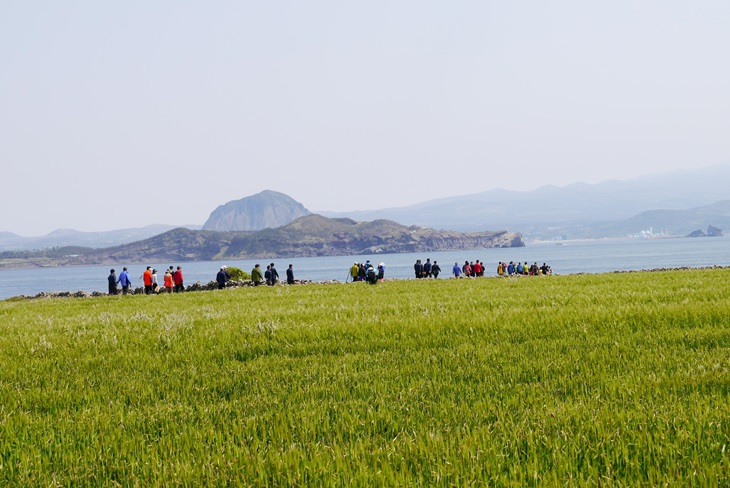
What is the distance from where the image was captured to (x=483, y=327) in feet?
39.0

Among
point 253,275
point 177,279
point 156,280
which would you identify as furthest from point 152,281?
point 253,275

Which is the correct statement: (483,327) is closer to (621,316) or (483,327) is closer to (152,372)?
(621,316)

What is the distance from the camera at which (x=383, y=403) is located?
6.66m

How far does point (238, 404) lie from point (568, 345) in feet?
18.5

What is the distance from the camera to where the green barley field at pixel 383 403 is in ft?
15.7

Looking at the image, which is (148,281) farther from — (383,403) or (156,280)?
(383,403)

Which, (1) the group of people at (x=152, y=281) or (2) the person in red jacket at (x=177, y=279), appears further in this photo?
(2) the person in red jacket at (x=177, y=279)

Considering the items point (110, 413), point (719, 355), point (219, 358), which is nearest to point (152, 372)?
point (219, 358)

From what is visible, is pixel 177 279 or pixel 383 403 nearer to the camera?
pixel 383 403

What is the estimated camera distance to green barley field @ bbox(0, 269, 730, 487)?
15.7 feet

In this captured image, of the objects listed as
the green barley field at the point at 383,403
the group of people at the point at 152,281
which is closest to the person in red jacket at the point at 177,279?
the group of people at the point at 152,281

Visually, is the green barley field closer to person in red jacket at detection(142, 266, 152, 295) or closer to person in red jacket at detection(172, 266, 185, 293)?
person in red jacket at detection(142, 266, 152, 295)

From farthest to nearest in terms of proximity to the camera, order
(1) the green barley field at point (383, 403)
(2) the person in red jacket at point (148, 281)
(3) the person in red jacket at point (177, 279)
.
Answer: (3) the person in red jacket at point (177, 279) → (2) the person in red jacket at point (148, 281) → (1) the green barley field at point (383, 403)

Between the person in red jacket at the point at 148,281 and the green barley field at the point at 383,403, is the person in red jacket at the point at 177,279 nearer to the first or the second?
the person in red jacket at the point at 148,281
